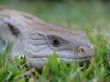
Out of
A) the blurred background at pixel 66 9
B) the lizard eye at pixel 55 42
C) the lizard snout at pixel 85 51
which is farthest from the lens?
the blurred background at pixel 66 9

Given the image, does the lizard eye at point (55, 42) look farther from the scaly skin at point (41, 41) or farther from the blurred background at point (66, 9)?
the blurred background at point (66, 9)

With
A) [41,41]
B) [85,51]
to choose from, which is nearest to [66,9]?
[41,41]

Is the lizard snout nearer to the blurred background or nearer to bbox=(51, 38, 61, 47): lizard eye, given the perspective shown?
bbox=(51, 38, 61, 47): lizard eye

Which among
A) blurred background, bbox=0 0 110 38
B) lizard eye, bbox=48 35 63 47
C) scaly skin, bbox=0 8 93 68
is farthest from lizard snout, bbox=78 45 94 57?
blurred background, bbox=0 0 110 38

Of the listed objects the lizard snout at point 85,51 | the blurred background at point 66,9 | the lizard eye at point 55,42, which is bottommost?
the lizard snout at point 85,51

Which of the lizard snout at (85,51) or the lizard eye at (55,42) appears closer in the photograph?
the lizard snout at (85,51)

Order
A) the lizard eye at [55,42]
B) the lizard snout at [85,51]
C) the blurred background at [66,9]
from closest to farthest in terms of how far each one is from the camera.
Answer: the lizard snout at [85,51] < the lizard eye at [55,42] < the blurred background at [66,9]

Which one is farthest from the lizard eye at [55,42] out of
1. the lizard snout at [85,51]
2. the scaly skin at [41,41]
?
the lizard snout at [85,51]

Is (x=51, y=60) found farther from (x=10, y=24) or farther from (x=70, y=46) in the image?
(x=10, y=24)
